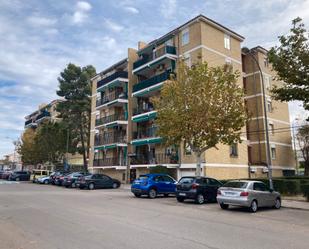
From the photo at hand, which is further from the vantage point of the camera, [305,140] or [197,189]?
[305,140]

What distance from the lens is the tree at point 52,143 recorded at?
187 ft

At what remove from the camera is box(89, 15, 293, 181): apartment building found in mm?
33188

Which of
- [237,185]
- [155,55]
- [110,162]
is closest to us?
[237,185]

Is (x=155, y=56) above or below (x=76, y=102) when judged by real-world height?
above

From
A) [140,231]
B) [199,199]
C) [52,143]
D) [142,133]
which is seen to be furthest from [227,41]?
[52,143]

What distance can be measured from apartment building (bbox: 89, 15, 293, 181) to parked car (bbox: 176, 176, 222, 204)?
342 inches

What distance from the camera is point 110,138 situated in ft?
145

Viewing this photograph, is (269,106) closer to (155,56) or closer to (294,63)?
(155,56)

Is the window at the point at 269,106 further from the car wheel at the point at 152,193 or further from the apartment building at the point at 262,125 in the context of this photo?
the car wheel at the point at 152,193

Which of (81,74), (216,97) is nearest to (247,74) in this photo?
(216,97)

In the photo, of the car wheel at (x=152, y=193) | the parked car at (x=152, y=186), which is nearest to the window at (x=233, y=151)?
the parked car at (x=152, y=186)

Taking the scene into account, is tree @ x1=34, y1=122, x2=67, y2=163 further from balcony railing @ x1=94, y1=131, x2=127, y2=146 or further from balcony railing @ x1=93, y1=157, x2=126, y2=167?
balcony railing @ x1=93, y1=157, x2=126, y2=167

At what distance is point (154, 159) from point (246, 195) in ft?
70.3

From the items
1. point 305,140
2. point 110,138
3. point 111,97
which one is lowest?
point 305,140
